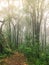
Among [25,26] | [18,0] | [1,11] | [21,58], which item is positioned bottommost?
[21,58]

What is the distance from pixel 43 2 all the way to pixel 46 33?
24.7 ft

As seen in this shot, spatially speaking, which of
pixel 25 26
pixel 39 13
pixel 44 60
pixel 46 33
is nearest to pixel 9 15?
pixel 39 13

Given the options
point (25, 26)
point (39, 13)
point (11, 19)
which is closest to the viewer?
point (39, 13)

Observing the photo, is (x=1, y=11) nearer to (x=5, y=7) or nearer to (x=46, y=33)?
(x=5, y=7)

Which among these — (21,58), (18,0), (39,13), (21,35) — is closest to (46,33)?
(21,35)

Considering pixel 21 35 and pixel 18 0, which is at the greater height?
pixel 18 0

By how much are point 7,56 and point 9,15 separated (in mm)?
4653

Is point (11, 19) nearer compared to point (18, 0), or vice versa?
point (11, 19)

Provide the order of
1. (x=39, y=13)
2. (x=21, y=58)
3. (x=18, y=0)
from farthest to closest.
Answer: (x=18, y=0) < (x=39, y=13) < (x=21, y=58)

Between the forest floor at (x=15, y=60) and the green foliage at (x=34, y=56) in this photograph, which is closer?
the forest floor at (x=15, y=60)

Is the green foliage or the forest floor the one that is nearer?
the forest floor

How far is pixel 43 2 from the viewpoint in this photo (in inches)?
576

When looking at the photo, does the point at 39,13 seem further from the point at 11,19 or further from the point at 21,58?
the point at 21,58

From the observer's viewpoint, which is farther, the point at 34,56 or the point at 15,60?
the point at 34,56
